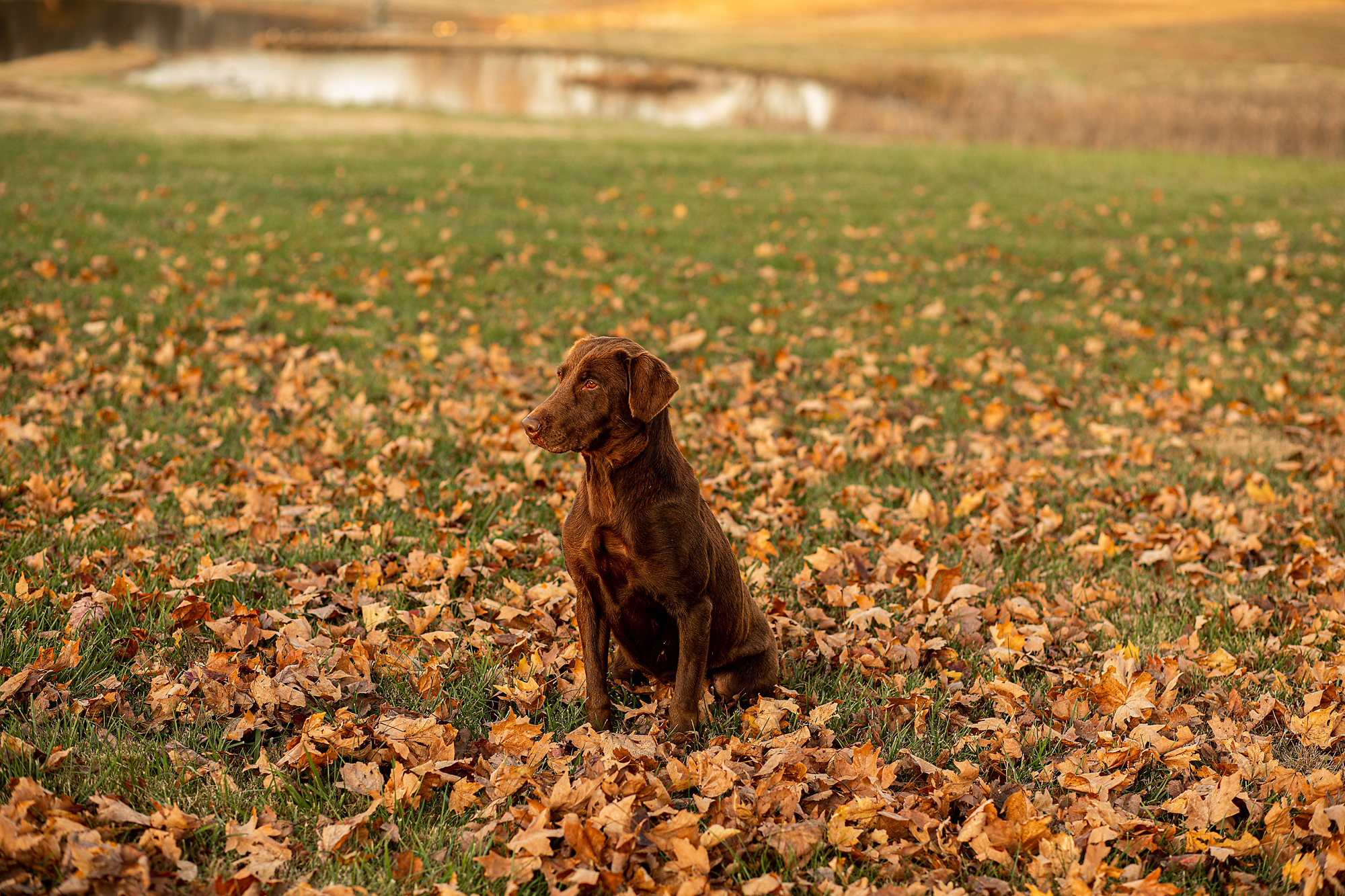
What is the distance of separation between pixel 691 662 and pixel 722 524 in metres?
2.10

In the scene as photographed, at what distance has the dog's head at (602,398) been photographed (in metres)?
3.05

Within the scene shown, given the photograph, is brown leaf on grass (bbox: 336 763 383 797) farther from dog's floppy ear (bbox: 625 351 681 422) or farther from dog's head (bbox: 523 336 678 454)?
dog's floppy ear (bbox: 625 351 681 422)

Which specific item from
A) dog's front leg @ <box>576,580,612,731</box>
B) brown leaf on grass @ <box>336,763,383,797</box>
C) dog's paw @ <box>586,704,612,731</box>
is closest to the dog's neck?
dog's front leg @ <box>576,580,612,731</box>

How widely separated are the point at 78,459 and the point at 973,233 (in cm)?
1104

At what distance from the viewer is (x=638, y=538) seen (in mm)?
3215

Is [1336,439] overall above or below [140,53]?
below

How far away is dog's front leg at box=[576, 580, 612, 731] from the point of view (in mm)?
3459

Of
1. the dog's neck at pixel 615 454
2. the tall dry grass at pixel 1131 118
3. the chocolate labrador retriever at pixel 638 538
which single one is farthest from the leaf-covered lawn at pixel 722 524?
the tall dry grass at pixel 1131 118

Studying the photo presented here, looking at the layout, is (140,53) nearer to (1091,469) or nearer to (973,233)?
(973,233)

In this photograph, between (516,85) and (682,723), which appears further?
(516,85)

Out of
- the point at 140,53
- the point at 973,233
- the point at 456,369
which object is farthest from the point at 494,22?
the point at 456,369

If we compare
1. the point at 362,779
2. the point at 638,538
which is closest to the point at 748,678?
the point at 638,538

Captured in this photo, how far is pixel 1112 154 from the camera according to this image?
1931 centimetres

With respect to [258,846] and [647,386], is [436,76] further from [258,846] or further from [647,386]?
[258,846]
